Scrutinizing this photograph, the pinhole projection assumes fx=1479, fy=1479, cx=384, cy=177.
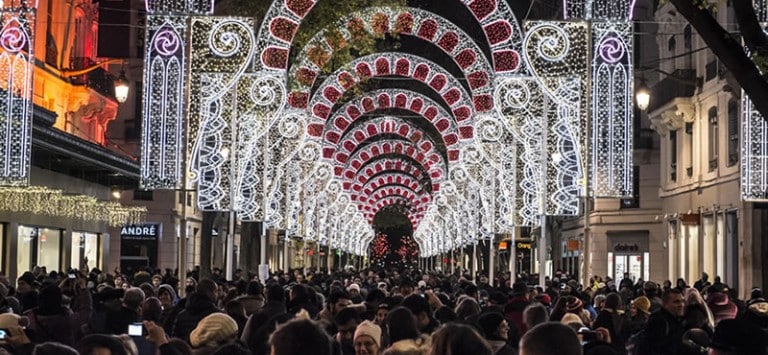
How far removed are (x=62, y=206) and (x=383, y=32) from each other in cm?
1100

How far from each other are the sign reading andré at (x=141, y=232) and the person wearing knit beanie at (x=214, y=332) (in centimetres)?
5007

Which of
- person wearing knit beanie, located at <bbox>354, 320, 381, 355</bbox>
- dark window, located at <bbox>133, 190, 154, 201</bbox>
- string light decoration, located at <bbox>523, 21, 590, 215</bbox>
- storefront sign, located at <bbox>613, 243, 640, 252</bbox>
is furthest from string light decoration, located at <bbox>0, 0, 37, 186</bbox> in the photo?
dark window, located at <bbox>133, 190, 154, 201</bbox>

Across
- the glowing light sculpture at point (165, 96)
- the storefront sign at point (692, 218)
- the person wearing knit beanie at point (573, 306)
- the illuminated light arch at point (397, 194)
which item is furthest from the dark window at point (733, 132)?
the illuminated light arch at point (397, 194)

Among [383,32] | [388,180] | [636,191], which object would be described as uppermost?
[388,180]

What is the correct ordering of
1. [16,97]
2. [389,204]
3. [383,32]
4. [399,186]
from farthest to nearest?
1. [389,204]
2. [399,186]
3. [383,32]
4. [16,97]

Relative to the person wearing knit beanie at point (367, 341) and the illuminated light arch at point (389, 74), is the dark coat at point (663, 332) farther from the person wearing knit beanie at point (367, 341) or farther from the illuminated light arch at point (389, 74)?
the illuminated light arch at point (389, 74)

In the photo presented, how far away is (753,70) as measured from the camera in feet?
50.9

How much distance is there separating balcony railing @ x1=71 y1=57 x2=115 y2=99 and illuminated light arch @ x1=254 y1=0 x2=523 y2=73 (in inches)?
628

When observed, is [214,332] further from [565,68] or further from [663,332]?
[565,68]

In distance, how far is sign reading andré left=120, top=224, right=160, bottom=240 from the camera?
2359 inches

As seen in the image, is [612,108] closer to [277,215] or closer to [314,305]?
[314,305]

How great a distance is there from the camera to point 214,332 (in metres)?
10.4

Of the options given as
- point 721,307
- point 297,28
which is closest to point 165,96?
point 297,28

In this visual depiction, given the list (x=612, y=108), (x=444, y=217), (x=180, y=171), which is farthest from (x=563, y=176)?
(x=444, y=217)
